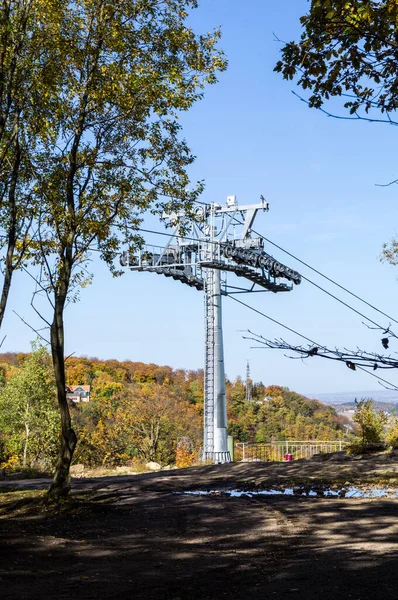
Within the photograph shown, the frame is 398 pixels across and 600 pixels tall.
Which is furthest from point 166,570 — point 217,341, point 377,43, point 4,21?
point 217,341

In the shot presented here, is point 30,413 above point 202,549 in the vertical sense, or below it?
above

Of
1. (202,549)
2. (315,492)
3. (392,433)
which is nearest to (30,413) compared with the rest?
(392,433)

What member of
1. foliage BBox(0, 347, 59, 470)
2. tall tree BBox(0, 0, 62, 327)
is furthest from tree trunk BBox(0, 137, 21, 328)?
foliage BBox(0, 347, 59, 470)

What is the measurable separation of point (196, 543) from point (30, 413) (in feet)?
82.0

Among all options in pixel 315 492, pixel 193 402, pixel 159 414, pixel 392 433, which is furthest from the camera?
pixel 193 402

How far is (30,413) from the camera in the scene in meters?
31.5

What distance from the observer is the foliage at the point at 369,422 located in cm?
1816

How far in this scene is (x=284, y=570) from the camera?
20.0 feet

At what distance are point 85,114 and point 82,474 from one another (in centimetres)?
960

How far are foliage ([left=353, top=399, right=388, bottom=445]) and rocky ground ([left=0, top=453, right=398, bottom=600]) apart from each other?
5.30 meters

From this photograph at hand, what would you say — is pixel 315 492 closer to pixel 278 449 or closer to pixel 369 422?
pixel 369 422

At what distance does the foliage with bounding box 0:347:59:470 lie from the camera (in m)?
30.9

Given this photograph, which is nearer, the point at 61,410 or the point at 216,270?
the point at 61,410

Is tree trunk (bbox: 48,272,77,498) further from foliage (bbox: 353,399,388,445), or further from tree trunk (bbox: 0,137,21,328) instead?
foliage (bbox: 353,399,388,445)
